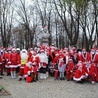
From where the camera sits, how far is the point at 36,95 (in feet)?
41.8

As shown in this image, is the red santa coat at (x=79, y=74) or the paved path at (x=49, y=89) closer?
the paved path at (x=49, y=89)

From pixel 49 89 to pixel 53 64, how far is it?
14.2 ft

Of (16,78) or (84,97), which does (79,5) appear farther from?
(84,97)

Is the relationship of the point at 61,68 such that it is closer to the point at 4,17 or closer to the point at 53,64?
the point at 53,64

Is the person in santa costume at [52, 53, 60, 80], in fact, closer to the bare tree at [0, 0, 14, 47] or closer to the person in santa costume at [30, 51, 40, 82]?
the person in santa costume at [30, 51, 40, 82]

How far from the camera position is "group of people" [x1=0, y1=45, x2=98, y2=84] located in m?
16.6

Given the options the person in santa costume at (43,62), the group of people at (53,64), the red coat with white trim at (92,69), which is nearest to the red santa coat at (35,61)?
the group of people at (53,64)

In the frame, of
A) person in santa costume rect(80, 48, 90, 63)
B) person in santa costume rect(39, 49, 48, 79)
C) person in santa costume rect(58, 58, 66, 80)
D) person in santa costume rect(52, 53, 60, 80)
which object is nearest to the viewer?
person in santa costume rect(58, 58, 66, 80)

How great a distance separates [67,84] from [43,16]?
30.7 m

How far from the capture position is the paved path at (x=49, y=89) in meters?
12.8

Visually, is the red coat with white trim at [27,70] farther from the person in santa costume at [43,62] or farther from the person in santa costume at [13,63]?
the person in santa costume at [13,63]

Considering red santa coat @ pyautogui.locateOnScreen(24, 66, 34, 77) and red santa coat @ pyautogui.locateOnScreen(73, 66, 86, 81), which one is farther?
red santa coat @ pyautogui.locateOnScreen(24, 66, 34, 77)

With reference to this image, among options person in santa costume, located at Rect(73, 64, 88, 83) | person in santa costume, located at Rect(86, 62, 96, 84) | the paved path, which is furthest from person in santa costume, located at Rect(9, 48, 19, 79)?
person in santa costume, located at Rect(86, 62, 96, 84)

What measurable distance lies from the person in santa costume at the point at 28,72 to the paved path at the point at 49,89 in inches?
13.2
